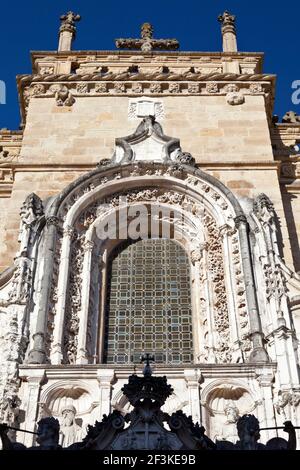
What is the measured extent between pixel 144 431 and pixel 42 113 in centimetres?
1088

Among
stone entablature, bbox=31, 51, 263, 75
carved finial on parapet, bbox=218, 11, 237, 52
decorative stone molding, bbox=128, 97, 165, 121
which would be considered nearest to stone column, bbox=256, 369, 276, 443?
decorative stone molding, bbox=128, 97, 165, 121

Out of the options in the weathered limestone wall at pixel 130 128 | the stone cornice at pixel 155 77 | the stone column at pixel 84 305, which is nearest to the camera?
the stone column at pixel 84 305

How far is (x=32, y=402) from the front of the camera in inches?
525

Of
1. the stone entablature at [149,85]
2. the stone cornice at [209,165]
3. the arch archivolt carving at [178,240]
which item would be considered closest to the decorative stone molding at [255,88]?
the stone entablature at [149,85]

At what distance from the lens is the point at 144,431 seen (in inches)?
440

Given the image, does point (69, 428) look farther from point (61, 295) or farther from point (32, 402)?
point (61, 295)

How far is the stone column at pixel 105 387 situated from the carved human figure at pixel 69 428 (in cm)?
50

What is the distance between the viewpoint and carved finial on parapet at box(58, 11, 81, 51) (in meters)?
23.4

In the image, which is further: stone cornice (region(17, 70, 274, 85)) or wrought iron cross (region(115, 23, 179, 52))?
wrought iron cross (region(115, 23, 179, 52))

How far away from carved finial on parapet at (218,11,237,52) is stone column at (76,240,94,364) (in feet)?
29.8

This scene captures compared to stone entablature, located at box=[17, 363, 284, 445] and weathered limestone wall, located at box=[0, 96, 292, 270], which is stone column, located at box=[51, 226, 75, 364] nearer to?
stone entablature, located at box=[17, 363, 284, 445]

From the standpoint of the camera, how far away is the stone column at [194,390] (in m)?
13.1

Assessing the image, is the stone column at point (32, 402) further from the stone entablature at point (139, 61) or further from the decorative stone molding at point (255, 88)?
the stone entablature at point (139, 61)

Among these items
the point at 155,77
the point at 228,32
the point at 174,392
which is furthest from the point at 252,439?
the point at 228,32
